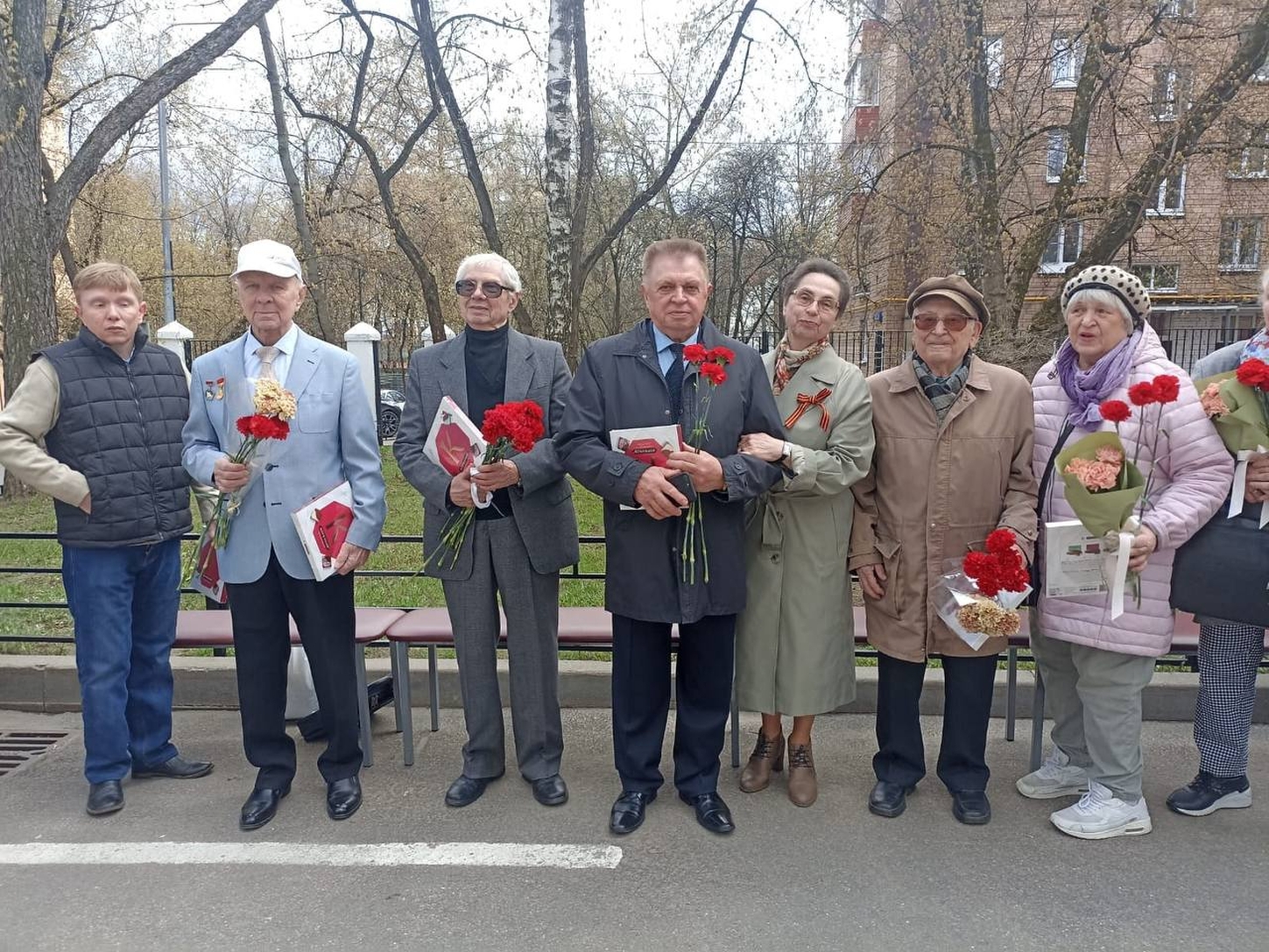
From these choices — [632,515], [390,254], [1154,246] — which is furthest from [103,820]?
[390,254]

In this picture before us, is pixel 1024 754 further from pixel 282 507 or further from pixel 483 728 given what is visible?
pixel 282 507

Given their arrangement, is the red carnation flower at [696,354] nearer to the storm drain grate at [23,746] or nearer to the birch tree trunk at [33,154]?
the storm drain grate at [23,746]

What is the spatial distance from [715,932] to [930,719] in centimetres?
227

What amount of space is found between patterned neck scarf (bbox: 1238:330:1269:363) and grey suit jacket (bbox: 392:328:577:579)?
2.70 meters

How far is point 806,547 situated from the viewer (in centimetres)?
368

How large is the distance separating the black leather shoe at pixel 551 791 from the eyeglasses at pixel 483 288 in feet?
6.84

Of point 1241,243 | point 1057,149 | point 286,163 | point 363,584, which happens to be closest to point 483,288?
point 363,584

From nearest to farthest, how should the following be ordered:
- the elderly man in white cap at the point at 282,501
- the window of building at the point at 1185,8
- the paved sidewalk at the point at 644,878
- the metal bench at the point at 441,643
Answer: the paved sidewalk at the point at 644,878 → the elderly man in white cap at the point at 282,501 → the metal bench at the point at 441,643 → the window of building at the point at 1185,8

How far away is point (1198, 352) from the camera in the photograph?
18453mm

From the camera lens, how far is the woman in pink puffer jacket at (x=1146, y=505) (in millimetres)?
3330

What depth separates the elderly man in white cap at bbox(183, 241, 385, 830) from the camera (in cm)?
362

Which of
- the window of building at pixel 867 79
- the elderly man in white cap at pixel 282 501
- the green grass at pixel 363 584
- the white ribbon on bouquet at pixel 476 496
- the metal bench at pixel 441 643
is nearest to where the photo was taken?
the white ribbon on bouquet at pixel 476 496

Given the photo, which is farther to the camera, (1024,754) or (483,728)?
(1024,754)

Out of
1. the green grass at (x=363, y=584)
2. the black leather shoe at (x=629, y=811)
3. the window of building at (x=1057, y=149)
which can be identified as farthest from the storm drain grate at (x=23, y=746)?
the window of building at (x=1057, y=149)
